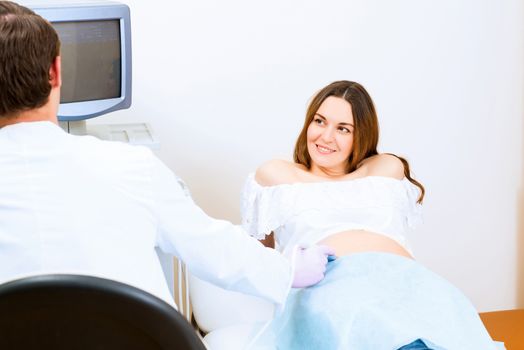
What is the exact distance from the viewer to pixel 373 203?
228 centimetres

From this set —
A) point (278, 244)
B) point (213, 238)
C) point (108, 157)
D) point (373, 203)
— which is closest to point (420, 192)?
point (373, 203)

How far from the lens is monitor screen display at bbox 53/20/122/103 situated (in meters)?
2.12

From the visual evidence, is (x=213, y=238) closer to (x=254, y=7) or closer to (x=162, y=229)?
(x=162, y=229)

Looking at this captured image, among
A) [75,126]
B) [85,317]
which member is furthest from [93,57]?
[85,317]

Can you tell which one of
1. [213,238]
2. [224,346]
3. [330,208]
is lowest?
[224,346]

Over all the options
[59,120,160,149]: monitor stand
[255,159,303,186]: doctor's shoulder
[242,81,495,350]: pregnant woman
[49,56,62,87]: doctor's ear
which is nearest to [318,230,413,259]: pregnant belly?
[242,81,495,350]: pregnant woman

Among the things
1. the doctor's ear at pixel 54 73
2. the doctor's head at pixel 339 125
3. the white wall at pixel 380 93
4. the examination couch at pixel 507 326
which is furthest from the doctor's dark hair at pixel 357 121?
the doctor's ear at pixel 54 73

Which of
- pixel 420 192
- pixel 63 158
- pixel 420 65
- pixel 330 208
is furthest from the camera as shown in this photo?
pixel 420 65

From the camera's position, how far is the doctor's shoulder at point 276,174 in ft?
7.64

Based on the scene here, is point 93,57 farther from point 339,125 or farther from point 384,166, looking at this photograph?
point 384,166

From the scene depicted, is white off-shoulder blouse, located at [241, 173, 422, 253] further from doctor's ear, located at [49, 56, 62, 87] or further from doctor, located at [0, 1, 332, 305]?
doctor's ear, located at [49, 56, 62, 87]

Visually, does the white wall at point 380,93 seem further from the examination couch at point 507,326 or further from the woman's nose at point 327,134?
the woman's nose at point 327,134

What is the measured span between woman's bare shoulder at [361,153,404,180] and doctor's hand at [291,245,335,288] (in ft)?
1.82

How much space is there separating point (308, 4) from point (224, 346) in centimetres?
142
